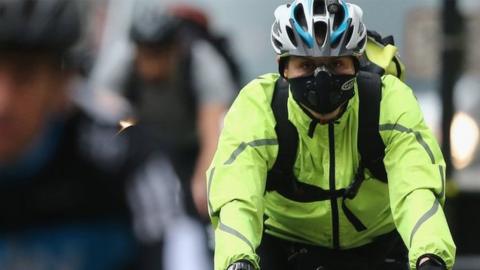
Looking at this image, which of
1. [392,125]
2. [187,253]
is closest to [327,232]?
[392,125]

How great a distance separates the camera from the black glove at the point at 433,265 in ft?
15.3

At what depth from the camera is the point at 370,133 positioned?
5.19m

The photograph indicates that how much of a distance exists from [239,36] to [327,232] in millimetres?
4201

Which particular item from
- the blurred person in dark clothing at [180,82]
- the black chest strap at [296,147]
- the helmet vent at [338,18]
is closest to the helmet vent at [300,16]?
the helmet vent at [338,18]

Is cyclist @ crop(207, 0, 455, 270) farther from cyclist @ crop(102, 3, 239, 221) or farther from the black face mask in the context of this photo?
cyclist @ crop(102, 3, 239, 221)

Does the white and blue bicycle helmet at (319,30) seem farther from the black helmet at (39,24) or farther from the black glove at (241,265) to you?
the black helmet at (39,24)

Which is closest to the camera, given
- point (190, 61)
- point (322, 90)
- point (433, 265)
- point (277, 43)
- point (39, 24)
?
point (39, 24)

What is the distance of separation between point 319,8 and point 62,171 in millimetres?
2197

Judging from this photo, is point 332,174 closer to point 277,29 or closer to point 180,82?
point 277,29

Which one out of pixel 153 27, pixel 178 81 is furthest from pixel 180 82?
pixel 153 27

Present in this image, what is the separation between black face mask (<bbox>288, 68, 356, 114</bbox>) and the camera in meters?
5.08

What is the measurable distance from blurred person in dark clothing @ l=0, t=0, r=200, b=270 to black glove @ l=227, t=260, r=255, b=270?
1403 millimetres

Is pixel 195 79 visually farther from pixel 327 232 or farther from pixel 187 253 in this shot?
pixel 187 253

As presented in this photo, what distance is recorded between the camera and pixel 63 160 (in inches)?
130
